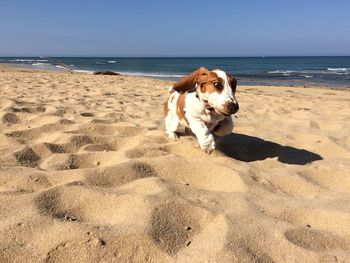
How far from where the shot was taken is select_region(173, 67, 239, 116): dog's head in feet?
9.87

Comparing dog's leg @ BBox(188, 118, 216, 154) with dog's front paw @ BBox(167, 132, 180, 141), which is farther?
dog's front paw @ BBox(167, 132, 180, 141)

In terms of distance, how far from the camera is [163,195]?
7.82ft

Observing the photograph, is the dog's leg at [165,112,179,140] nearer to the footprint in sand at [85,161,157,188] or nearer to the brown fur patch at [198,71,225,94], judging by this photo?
the brown fur patch at [198,71,225,94]

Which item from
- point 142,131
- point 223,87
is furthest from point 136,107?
point 223,87

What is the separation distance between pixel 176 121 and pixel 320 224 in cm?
204

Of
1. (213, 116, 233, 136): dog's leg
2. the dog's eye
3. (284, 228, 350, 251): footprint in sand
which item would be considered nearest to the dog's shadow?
(213, 116, 233, 136): dog's leg

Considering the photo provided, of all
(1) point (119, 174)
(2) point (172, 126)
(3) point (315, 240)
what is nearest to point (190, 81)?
(2) point (172, 126)

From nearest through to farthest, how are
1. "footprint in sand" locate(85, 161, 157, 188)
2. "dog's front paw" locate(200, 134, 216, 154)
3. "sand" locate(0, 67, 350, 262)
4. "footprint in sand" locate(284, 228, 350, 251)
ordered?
"sand" locate(0, 67, 350, 262)
"footprint in sand" locate(284, 228, 350, 251)
"footprint in sand" locate(85, 161, 157, 188)
"dog's front paw" locate(200, 134, 216, 154)

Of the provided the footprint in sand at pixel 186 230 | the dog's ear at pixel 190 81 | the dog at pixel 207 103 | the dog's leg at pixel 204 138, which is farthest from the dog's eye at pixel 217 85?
the footprint in sand at pixel 186 230

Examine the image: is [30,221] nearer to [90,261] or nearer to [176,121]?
[90,261]

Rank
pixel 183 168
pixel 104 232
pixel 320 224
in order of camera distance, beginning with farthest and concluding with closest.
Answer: pixel 183 168 < pixel 320 224 < pixel 104 232

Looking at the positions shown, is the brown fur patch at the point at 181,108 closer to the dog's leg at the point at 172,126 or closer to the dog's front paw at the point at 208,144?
the dog's leg at the point at 172,126

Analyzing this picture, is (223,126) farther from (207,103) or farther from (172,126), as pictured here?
(172,126)

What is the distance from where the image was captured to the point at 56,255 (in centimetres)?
172
